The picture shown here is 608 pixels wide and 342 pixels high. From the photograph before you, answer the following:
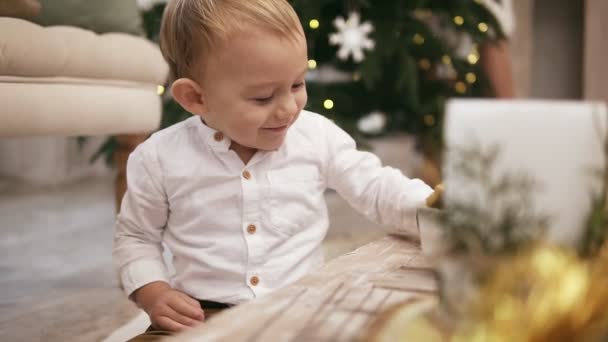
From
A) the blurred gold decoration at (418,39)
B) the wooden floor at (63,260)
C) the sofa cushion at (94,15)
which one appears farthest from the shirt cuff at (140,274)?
the blurred gold decoration at (418,39)

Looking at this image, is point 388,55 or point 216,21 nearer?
point 216,21

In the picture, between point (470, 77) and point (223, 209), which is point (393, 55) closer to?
point (470, 77)

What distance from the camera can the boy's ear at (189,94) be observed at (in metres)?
0.89

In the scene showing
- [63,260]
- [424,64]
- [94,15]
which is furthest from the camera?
[424,64]

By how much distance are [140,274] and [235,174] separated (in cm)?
17

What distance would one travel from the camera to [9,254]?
171cm

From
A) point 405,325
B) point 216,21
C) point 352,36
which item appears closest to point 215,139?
point 216,21

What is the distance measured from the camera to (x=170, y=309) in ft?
2.66

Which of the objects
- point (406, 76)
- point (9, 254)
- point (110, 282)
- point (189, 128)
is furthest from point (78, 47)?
point (406, 76)

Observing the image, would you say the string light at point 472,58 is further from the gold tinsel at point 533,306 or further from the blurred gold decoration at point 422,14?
the gold tinsel at point 533,306

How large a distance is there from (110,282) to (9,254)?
0.38 m

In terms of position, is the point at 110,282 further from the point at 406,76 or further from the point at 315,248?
the point at 406,76

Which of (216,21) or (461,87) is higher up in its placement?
(216,21)

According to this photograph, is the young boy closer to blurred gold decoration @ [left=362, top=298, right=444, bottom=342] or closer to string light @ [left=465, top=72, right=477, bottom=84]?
blurred gold decoration @ [left=362, top=298, right=444, bottom=342]
